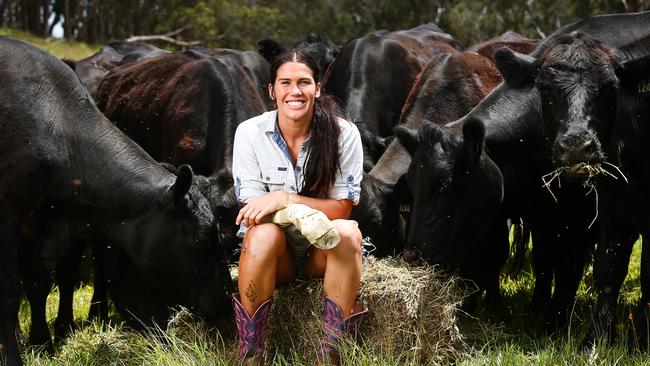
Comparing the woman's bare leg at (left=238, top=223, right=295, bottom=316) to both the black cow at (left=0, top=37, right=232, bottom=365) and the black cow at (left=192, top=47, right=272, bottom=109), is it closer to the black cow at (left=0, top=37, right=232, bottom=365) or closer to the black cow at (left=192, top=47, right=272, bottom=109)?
the black cow at (left=0, top=37, right=232, bottom=365)

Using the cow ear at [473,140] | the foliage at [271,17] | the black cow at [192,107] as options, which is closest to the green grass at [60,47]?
the foliage at [271,17]

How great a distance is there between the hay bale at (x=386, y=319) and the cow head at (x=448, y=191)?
63 centimetres

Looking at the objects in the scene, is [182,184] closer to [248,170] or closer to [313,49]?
[248,170]

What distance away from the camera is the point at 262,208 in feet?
15.2

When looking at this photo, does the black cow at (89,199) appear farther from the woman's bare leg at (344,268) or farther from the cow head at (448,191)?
the cow head at (448,191)

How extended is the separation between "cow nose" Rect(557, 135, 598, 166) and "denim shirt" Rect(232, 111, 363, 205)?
1166 mm

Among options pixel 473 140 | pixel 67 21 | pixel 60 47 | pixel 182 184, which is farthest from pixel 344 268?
pixel 67 21

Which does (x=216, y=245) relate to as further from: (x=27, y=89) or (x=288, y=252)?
(x=27, y=89)

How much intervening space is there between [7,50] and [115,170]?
3.39 feet

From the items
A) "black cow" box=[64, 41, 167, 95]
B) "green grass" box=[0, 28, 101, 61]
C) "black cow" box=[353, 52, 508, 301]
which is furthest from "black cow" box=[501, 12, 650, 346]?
"green grass" box=[0, 28, 101, 61]

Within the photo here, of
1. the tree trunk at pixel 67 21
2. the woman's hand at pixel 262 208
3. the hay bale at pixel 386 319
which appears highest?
the woman's hand at pixel 262 208

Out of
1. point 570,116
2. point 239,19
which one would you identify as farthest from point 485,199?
point 239,19

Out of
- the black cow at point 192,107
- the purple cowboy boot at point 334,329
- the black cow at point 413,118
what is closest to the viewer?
the purple cowboy boot at point 334,329

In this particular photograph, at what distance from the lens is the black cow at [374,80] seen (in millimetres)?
8523
